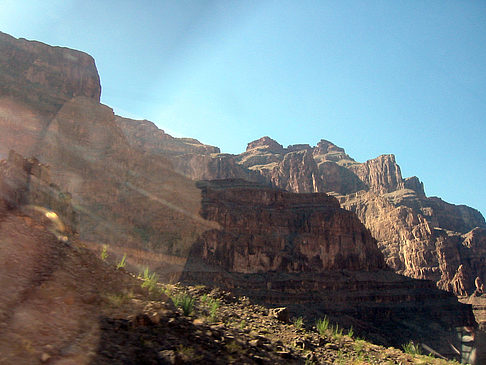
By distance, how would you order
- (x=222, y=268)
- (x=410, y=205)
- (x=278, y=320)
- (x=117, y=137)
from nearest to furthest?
(x=278, y=320)
(x=222, y=268)
(x=117, y=137)
(x=410, y=205)

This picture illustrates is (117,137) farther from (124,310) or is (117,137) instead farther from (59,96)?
(124,310)

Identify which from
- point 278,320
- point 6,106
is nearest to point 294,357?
point 278,320

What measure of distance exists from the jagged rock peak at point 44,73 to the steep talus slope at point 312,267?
181ft

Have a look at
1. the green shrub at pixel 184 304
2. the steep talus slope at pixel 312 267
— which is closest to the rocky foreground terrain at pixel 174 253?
the green shrub at pixel 184 304

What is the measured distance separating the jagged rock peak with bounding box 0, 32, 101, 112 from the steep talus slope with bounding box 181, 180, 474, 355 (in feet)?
181

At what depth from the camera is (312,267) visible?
11744 centimetres

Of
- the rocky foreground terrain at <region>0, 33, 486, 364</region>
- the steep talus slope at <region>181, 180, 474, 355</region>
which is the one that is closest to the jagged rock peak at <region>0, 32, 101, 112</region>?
the rocky foreground terrain at <region>0, 33, 486, 364</region>

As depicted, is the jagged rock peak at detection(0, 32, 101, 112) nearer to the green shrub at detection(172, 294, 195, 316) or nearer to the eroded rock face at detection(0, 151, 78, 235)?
the eroded rock face at detection(0, 151, 78, 235)

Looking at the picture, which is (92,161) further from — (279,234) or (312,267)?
(312,267)

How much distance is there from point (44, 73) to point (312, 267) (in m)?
108

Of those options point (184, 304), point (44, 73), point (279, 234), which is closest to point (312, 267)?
point (279, 234)

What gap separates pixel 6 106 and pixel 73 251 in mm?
105002

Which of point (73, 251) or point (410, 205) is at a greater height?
point (410, 205)

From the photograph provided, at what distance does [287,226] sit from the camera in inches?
5143
